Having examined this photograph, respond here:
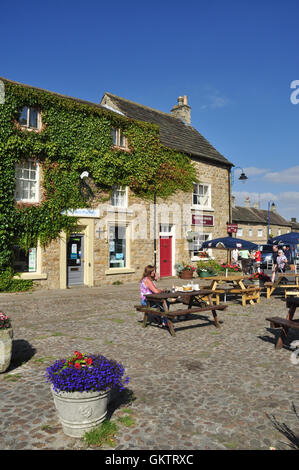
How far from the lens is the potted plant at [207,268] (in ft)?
64.7

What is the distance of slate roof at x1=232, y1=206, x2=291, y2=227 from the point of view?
1776 inches

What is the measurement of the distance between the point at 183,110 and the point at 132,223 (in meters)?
11.8

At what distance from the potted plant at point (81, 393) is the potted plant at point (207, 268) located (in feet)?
53.1

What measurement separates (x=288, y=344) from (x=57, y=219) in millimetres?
10841

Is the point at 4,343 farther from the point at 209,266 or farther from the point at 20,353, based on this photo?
the point at 209,266

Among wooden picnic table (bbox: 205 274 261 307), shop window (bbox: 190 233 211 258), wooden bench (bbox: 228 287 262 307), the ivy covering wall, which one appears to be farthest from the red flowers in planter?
shop window (bbox: 190 233 211 258)

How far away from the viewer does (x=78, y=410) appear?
369 centimetres

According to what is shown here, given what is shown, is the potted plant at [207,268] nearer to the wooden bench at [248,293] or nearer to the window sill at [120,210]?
the window sill at [120,210]

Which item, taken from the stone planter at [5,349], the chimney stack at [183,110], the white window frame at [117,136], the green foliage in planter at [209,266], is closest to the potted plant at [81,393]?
the stone planter at [5,349]

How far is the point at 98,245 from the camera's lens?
16.8m

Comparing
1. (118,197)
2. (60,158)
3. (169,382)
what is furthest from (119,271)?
(169,382)

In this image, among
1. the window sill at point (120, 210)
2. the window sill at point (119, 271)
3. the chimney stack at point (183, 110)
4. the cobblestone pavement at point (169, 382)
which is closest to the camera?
the cobblestone pavement at point (169, 382)

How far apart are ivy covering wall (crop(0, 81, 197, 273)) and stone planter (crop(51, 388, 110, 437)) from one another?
10947 millimetres
